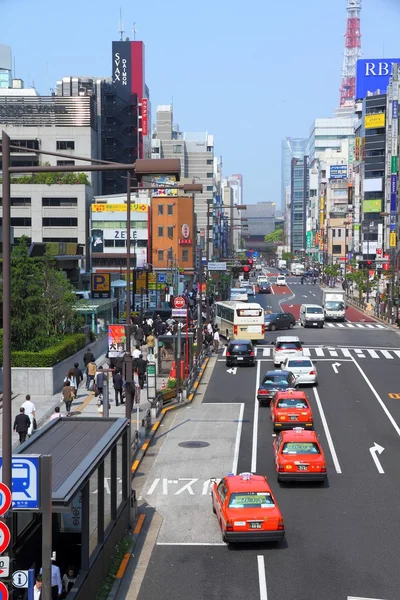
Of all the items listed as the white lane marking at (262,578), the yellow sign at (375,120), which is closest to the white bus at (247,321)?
the white lane marking at (262,578)

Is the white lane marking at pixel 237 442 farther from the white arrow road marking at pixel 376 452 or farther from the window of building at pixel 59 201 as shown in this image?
the window of building at pixel 59 201

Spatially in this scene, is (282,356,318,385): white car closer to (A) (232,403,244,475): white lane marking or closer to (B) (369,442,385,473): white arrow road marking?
(A) (232,403,244,475): white lane marking

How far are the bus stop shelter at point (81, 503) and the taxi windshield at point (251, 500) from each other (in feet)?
8.31

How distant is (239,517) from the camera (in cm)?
1842

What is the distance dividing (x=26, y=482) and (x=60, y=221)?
83.6 meters

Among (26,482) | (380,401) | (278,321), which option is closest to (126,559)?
(26,482)

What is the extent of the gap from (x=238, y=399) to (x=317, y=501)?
654 inches

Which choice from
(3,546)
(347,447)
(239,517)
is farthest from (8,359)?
(347,447)

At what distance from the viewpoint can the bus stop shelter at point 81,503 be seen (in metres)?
14.4

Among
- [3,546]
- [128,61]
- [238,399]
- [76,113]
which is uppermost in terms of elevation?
[128,61]

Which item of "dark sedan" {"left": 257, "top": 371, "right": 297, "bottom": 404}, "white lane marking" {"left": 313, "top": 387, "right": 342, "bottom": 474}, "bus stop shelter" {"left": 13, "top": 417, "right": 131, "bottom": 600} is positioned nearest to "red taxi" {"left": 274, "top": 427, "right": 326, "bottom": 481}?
"white lane marking" {"left": 313, "top": 387, "right": 342, "bottom": 474}

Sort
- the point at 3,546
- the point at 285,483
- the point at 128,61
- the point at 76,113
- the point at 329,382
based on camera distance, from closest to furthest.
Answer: the point at 3,546
the point at 285,483
the point at 329,382
the point at 76,113
the point at 128,61

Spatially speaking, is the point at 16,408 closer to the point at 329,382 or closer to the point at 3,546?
the point at 329,382

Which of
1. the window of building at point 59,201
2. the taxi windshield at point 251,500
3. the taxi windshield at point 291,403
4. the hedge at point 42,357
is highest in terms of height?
the window of building at point 59,201
